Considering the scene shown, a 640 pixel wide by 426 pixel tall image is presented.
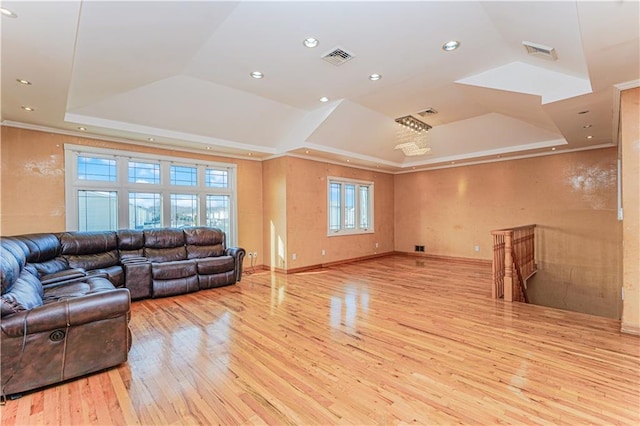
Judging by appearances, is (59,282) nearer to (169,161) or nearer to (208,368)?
(208,368)

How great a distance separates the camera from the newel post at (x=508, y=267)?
436cm

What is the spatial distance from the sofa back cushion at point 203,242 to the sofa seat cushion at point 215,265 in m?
0.35

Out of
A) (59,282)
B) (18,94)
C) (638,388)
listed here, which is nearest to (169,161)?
(18,94)

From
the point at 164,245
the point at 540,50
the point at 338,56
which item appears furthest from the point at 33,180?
the point at 540,50

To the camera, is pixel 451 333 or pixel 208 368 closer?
pixel 208 368

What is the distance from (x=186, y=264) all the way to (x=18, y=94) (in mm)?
2963

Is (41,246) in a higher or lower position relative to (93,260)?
higher

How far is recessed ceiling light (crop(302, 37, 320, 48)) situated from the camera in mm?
3031

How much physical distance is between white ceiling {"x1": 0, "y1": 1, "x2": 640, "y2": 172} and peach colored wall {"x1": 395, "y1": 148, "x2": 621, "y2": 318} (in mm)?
794

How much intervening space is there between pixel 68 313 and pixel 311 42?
3306 millimetres

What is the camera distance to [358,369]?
2475 millimetres

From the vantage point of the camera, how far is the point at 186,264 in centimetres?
491

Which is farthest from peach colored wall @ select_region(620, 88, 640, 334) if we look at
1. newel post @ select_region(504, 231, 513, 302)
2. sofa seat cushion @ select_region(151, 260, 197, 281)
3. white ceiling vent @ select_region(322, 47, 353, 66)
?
sofa seat cushion @ select_region(151, 260, 197, 281)

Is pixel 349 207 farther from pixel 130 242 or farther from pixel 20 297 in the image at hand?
pixel 20 297
